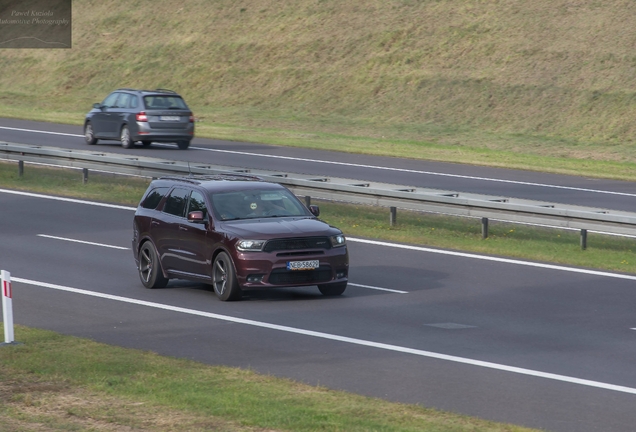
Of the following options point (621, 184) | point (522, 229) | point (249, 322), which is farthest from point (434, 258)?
point (621, 184)

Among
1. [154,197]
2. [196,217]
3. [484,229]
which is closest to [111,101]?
[484,229]

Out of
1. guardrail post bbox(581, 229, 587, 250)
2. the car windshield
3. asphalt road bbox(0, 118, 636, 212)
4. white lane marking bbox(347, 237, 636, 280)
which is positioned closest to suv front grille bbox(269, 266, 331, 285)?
the car windshield

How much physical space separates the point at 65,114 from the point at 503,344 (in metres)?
40.5

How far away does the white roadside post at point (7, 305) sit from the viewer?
11.4 m

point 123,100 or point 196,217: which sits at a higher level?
point 123,100

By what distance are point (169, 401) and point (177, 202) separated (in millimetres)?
7128

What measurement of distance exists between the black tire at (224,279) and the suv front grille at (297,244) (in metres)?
0.56

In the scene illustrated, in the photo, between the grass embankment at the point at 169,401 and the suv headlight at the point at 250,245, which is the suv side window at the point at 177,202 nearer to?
the suv headlight at the point at 250,245

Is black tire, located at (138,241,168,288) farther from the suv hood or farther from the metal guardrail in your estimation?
the metal guardrail

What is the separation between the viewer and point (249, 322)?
13641 millimetres

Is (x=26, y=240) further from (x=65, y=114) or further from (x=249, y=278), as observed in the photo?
(x=65, y=114)

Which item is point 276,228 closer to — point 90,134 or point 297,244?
point 297,244

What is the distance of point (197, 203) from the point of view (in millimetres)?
16031

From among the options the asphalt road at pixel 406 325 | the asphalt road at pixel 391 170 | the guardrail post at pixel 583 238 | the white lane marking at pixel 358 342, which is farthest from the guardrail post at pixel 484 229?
the white lane marking at pixel 358 342
